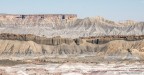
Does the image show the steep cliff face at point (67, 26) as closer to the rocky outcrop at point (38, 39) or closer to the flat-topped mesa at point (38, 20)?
the flat-topped mesa at point (38, 20)

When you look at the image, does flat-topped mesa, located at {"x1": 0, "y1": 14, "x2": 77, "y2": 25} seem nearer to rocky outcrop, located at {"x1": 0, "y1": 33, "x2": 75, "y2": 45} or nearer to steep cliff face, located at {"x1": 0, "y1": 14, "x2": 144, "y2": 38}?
steep cliff face, located at {"x1": 0, "y1": 14, "x2": 144, "y2": 38}

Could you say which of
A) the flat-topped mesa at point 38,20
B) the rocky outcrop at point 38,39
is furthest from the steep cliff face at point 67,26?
the rocky outcrop at point 38,39

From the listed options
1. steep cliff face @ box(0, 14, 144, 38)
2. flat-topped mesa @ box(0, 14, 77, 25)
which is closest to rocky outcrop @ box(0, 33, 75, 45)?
steep cliff face @ box(0, 14, 144, 38)

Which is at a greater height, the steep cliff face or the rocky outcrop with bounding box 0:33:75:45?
the rocky outcrop with bounding box 0:33:75:45

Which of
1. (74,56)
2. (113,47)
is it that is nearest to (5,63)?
(74,56)

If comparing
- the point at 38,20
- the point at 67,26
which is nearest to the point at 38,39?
the point at 67,26

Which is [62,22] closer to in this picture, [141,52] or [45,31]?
[45,31]

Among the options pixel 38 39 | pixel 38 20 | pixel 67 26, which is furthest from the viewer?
pixel 38 20

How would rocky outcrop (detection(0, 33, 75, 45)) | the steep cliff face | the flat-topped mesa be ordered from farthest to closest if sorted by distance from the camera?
the flat-topped mesa < the steep cliff face < rocky outcrop (detection(0, 33, 75, 45))

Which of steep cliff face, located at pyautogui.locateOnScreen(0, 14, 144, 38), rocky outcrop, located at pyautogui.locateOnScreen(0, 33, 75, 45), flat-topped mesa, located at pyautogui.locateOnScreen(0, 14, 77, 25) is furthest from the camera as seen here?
flat-topped mesa, located at pyautogui.locateOnScreen(0, 14, 77, 25)

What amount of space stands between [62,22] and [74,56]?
91157 millimetres

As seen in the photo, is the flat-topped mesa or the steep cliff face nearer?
the steep cliff face

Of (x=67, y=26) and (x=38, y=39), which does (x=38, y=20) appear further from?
(x=38, y=39)

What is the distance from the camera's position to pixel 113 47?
103 m
